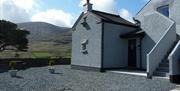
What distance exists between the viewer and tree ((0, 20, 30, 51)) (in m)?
34.3

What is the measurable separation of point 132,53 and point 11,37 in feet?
68.4

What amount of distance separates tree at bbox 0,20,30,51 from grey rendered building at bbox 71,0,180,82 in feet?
50.9

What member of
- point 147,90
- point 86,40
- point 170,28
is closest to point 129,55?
point 86,40

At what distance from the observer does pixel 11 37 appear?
34812 mm

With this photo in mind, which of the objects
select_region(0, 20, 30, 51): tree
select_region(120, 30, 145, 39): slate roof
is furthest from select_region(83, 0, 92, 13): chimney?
select_region(0, 20, 30, 51): tree

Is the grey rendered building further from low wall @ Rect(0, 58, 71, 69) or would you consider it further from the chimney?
low wall @ Rect(0, 58, 71, 69)

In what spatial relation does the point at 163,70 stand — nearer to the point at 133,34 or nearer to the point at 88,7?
the point at 133,34

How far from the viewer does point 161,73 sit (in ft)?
46.0

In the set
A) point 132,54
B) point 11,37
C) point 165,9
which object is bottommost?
point 132,54

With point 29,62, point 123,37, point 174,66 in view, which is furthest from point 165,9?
point 29,62

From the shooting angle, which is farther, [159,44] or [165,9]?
[165,9]

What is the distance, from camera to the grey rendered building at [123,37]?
17166 millimetres

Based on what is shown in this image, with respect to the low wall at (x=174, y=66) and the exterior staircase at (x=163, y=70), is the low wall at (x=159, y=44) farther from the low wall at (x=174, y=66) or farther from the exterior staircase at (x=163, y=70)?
the low wall at (x=174, y=66)

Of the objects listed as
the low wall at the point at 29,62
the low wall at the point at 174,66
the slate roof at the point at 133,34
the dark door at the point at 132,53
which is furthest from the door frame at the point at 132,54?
the low wall at the point at 29,62
